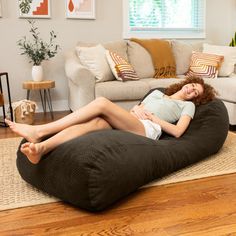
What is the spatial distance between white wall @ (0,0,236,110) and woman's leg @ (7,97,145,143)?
2624 mm

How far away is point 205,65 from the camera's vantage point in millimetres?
4469

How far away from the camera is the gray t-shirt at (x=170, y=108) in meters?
2.59

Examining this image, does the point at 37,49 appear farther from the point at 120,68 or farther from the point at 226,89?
the point at 226,89

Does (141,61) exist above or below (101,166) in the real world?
above

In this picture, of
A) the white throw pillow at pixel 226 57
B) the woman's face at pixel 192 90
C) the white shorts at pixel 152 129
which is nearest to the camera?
the white shorts at pixel 152 129

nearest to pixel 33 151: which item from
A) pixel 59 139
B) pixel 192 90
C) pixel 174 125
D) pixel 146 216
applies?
pixel 59 139

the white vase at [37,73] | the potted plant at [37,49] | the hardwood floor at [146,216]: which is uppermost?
the potted plant at [37,49]

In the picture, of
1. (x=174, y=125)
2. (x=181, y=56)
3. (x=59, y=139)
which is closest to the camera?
(x=59, y=139)

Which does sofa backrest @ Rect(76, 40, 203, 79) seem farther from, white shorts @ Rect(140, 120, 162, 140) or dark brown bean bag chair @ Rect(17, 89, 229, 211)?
dark brown bean bag chair @ Rect(17, 89, 229, 211)

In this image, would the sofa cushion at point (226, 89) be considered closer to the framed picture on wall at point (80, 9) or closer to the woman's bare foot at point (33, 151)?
the framed picture on wall at point (80, 9)

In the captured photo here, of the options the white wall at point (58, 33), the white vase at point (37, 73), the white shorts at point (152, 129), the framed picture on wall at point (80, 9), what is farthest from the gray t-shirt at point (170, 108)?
the framed picture on wall at point (80, 9)

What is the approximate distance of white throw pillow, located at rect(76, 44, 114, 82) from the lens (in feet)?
13.4

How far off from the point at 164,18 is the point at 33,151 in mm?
3990

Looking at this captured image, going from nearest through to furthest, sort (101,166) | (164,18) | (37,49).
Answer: (101,166)
(37,49)
(164,18)
